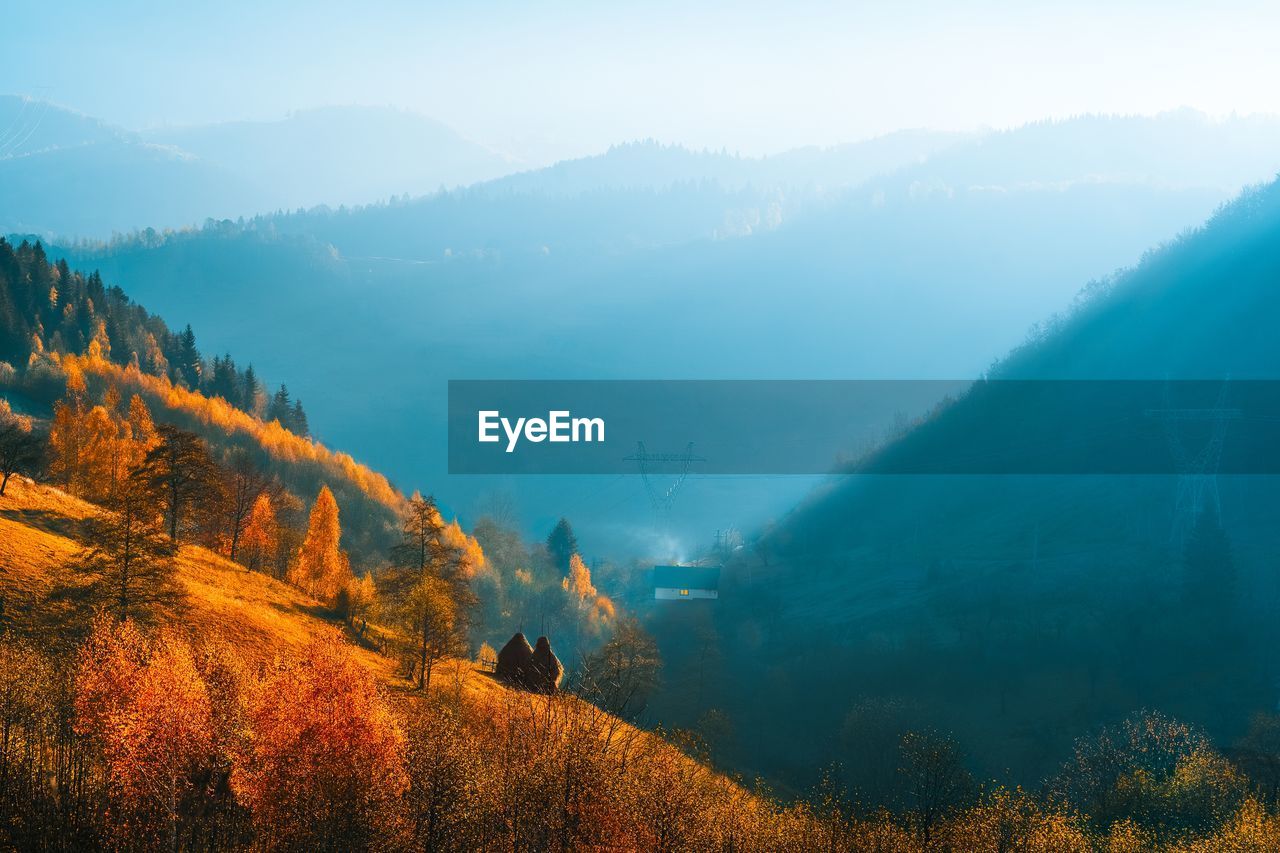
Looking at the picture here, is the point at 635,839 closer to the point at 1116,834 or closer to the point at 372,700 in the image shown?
the point at 372,700

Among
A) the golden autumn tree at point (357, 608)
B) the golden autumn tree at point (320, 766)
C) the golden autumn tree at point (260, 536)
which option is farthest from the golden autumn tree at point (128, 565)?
the golden autumn tree at point (260, 536)

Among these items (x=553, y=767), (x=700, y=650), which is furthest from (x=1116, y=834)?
(x=700, y=650)

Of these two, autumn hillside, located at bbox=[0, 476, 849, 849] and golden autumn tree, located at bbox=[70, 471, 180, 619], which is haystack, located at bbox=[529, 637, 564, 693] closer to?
autumn hillside, located at bbox=[0, 476, 849, 849]

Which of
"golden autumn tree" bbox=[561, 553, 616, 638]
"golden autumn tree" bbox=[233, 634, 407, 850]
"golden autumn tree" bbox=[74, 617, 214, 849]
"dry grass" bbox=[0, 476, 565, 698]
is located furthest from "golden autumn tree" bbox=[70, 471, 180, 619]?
"golden autumn tree" bbox=[561, 553, 616, 638]

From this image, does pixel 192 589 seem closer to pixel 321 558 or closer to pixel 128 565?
pixel 128 565

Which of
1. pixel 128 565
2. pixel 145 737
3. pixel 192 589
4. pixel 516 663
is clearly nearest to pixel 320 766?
pixel 145 737

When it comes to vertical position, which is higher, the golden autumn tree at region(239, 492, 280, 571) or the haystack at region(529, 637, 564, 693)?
the golden autumn tree at region(239, 492, 280, 571)
